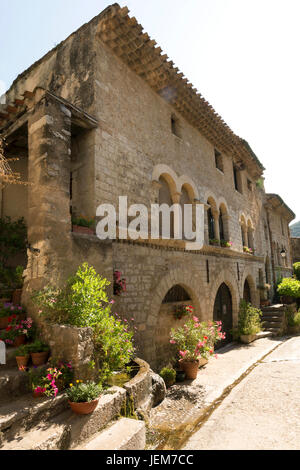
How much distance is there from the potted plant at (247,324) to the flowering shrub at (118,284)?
22.8 ft

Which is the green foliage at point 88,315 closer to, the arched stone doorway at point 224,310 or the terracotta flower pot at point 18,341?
the terracotta flower pot at point 18,341

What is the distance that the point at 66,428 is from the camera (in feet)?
9.14

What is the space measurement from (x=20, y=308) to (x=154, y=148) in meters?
5.15

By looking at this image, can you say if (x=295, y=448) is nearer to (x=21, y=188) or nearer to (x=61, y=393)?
(x=61, y=393)

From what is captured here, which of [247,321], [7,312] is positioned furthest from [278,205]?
[7,312]

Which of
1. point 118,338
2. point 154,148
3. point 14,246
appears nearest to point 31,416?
point 118,338

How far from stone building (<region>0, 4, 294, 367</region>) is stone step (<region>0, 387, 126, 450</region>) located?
170 centimetres

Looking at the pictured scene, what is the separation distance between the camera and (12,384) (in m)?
3.24

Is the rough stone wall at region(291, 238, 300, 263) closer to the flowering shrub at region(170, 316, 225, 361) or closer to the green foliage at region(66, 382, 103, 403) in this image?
the flowering shrub at region(170, 316, 225, 361)

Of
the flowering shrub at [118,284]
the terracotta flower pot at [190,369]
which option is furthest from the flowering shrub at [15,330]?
the terracotta flower pot at [190,369]

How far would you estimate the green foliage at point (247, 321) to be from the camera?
10.6m

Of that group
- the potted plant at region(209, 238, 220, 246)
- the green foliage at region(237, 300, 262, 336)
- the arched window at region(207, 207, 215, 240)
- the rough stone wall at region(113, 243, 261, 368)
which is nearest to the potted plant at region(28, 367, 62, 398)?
the rough stone wall at region(113, 243, 261, 368)

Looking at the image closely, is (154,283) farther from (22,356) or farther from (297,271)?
(297,271)

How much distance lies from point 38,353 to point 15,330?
61 centimetres
